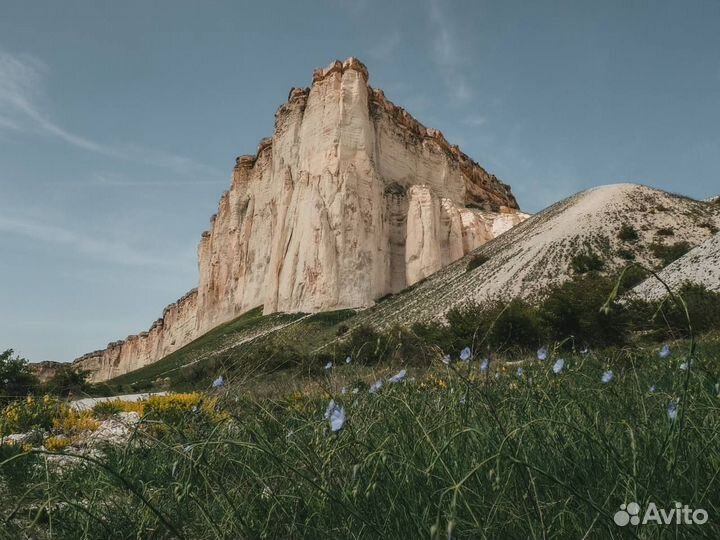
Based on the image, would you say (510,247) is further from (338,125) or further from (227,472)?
(227,472)

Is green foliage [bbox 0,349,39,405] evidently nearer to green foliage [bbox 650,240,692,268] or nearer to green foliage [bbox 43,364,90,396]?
green foliage [bbox 43,364,90,396]

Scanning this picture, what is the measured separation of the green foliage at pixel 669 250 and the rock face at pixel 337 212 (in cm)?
2172

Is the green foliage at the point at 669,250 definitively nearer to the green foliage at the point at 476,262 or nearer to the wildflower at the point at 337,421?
the green foliage at the point at 476,262

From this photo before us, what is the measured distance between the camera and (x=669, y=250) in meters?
35.7

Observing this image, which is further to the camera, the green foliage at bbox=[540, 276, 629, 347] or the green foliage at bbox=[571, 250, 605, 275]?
the green foliage at bbox=[571, 250, 605, 275]

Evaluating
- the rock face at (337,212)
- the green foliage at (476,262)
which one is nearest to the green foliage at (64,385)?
the green foliage at (476,262)

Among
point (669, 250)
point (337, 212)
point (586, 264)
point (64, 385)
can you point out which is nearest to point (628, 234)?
point (669, 250)

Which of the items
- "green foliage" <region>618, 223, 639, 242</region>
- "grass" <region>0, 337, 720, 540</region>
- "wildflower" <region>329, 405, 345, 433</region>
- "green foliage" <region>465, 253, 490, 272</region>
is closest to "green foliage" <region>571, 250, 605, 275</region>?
"green foliage" <region>618, 223, 639, 242</region>

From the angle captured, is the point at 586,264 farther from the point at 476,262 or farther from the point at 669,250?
the point at 476,262

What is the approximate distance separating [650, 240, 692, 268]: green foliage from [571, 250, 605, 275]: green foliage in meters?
3.62

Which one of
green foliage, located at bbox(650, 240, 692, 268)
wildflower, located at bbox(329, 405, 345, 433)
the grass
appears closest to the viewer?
the grass

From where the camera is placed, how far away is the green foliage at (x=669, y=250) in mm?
34047

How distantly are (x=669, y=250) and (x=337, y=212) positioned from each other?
27.8m

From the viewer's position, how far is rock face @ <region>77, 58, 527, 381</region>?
50625 mm
